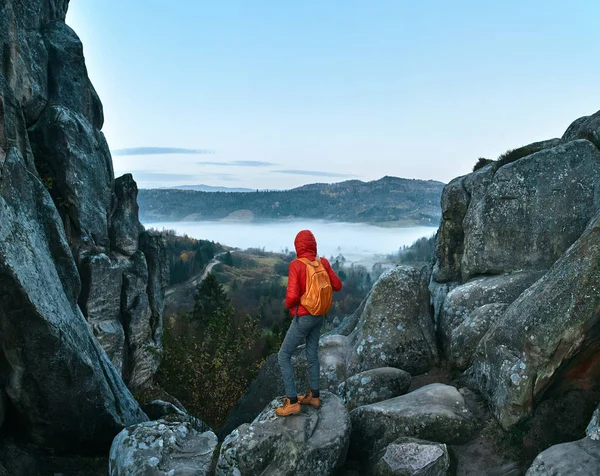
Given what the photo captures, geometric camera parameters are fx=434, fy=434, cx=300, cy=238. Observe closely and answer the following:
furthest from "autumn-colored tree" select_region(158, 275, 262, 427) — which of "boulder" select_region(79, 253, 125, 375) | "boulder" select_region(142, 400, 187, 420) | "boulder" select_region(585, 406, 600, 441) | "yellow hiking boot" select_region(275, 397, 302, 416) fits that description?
"boulder" select_region(585, 406, 600, 441)

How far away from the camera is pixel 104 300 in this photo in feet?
112

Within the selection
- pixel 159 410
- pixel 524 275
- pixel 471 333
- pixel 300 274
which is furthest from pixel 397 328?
pixel 159 410

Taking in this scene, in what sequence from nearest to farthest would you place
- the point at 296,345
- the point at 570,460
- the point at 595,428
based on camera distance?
the point at 570,460 → the point at 595,428 → the point at 296,345

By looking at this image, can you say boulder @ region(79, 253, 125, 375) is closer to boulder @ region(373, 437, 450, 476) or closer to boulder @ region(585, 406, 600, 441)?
boulder @ region(373, 437, 450, 476)

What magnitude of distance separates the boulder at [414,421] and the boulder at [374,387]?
4.57ft

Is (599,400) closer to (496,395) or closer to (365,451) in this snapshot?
(496,395)

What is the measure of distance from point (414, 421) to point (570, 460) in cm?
379

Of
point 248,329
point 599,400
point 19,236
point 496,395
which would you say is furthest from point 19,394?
point 599,400

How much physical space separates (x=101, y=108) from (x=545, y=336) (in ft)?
122

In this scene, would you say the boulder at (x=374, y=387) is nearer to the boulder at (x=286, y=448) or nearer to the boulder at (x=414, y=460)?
the boulder at (x=286, y=448)

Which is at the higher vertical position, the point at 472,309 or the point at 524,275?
the point at 524,275

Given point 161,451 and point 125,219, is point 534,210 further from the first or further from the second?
point 125,219

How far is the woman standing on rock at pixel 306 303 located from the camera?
35.2ft

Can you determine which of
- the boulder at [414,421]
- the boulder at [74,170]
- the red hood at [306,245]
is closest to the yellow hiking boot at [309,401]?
the boulder at [414,421]
